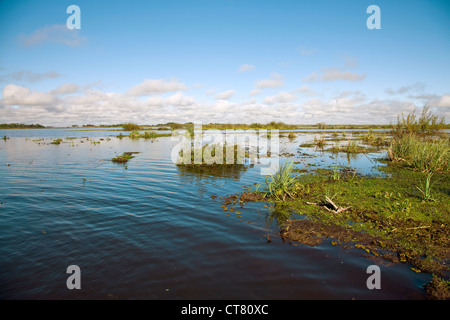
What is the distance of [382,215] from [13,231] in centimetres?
1238

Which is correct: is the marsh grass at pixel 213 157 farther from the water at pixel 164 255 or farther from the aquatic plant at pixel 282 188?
the aquatic plant at pixel 282 188

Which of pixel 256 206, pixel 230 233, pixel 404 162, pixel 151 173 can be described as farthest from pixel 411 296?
pixel 404 162

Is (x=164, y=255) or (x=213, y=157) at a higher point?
(x=213, y=157)

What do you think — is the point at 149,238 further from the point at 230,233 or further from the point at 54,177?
the point at 54,177

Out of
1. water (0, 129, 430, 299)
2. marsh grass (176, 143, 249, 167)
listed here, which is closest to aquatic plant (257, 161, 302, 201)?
water (0, 129, 430, 299)

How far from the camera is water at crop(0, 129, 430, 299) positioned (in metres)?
4.77

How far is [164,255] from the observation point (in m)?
6.03

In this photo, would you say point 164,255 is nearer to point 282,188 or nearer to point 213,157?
point 282,188

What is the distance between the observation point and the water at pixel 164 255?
477cm

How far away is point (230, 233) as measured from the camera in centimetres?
725

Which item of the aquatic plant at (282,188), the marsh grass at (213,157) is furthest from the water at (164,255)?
the marsh grass at (213,157)

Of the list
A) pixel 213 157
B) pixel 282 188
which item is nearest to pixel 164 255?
pixel 282 188

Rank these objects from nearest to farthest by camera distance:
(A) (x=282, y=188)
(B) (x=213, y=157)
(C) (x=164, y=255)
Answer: (C) (x=164, y=255), (A) (x=282, y=188), (B) (x=213, y=157)

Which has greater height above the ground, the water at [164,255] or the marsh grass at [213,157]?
the marsh grass at [213,157]
